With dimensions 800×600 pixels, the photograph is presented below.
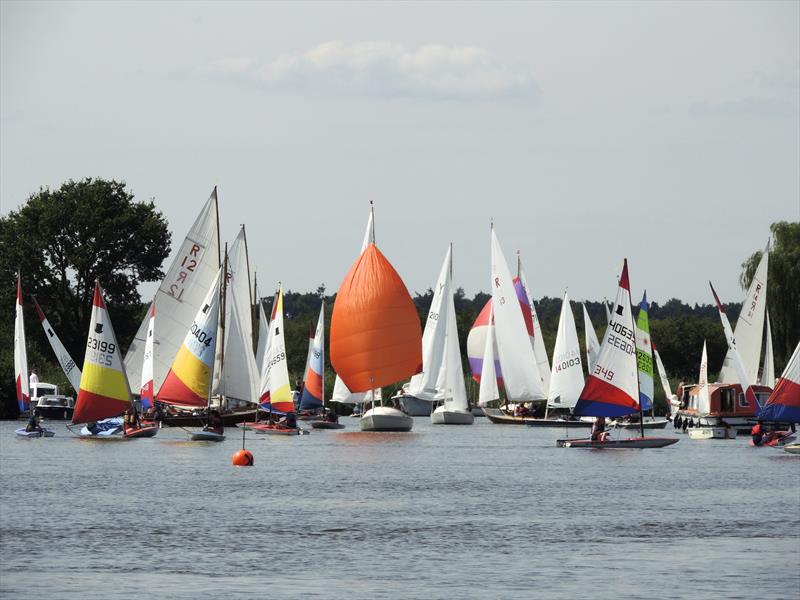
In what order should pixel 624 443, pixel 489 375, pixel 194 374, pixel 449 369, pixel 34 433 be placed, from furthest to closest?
pixel 489 375
pixel 449 369
pixel 34 433
pixel 194 374
pixel 624 443

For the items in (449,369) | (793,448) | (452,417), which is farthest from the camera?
(452,417)

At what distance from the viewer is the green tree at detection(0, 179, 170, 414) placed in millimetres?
105375

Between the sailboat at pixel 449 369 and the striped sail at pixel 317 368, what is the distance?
661cm

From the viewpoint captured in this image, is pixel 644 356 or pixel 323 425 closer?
pixel 644 356

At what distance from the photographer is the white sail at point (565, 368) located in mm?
93125

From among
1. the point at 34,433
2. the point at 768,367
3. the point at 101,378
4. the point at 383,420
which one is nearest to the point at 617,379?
the point at 383,420

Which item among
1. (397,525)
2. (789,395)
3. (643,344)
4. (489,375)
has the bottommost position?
(397,525)

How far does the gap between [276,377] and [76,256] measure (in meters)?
34.5

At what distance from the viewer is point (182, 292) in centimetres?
7794

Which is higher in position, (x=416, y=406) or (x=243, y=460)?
(x=416, y=406)

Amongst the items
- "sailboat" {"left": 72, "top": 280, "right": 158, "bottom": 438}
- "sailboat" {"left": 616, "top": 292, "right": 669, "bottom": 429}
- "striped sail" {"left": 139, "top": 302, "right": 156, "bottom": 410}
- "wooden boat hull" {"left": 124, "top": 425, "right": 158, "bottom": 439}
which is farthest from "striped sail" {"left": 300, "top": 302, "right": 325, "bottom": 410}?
"sailboat" {"left": 72, "top": 280, "right": 158, "bottom": 438}

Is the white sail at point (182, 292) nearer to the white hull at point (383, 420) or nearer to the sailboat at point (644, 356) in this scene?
the white hull at point (383, 420)

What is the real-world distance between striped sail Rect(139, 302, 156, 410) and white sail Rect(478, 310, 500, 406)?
27963 mm

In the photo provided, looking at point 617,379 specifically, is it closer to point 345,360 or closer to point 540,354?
point 345,360
